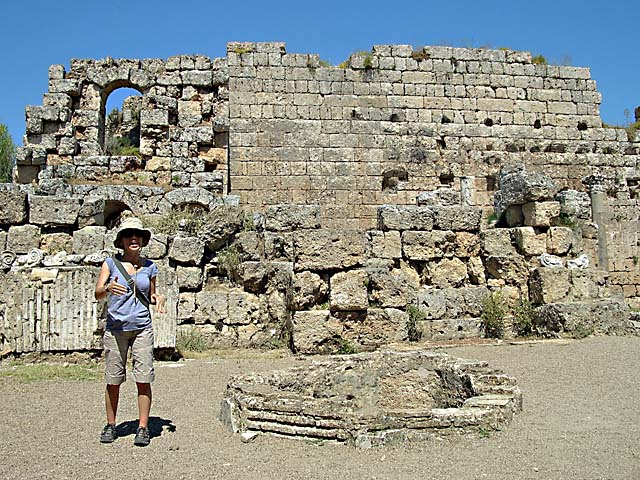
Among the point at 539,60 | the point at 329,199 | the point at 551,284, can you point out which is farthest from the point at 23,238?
the point at 539,60

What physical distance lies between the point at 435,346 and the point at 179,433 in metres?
4.43

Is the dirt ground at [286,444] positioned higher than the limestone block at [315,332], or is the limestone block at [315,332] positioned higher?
the limestone block at [315,332]

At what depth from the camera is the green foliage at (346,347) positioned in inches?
309

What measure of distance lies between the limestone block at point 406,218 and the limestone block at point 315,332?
200cm

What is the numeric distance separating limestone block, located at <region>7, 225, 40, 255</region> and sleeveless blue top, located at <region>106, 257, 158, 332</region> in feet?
16.3

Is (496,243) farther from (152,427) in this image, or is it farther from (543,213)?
(152,427)

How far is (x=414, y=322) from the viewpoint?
8.78 m

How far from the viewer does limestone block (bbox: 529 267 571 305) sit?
9.11 meters

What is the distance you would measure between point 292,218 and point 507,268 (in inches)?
129

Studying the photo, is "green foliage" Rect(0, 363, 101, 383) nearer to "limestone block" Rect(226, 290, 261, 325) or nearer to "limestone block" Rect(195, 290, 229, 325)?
"limestone block" Rect(195, 290, 229, 325)

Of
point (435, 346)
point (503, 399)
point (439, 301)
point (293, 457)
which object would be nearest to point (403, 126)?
point (439, 301)

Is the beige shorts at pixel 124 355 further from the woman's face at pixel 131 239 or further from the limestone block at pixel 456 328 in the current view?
the limestone block at pixel 456 328

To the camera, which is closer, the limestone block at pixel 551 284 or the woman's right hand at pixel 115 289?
the woman's right hand at pixel 115 289

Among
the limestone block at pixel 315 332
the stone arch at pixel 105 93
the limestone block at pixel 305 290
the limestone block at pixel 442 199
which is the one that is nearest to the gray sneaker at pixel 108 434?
the limestone block at pixel 315 332
